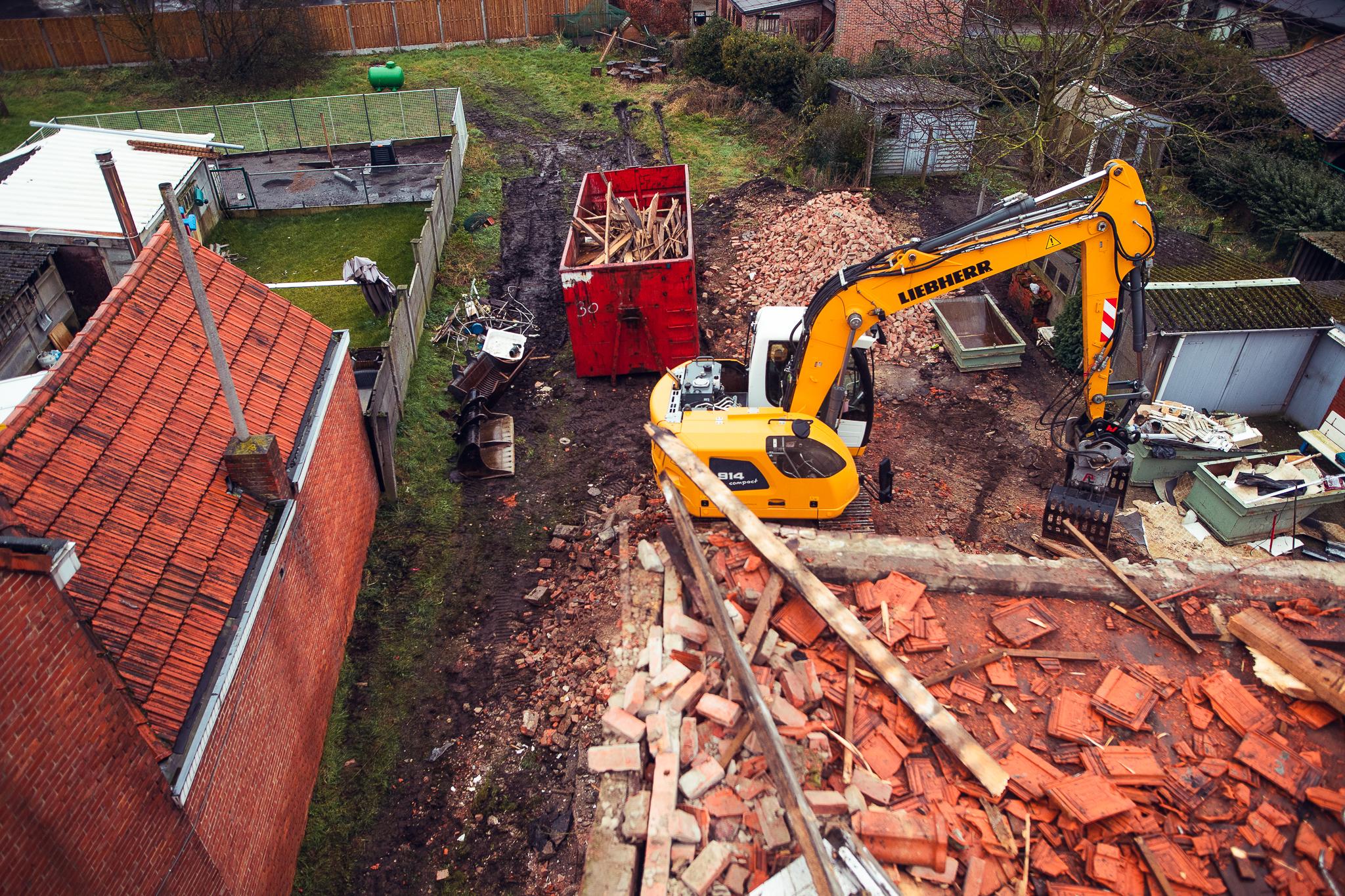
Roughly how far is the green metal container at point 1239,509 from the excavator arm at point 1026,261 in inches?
127

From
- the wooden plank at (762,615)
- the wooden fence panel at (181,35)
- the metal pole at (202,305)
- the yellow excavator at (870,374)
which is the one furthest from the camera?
the wooden fence panel at (181,35)

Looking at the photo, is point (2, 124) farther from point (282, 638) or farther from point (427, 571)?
point (282, 638)

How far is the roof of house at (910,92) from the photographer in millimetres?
22234

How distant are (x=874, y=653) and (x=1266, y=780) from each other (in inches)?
150

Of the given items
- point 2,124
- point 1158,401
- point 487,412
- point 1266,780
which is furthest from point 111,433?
point 2,124

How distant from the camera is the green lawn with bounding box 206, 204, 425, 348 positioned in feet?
60.2

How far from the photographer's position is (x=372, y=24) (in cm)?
3453

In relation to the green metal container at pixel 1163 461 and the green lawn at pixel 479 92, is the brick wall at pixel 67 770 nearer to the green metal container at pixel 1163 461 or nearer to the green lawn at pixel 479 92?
the green metal container at pixel 1163 461

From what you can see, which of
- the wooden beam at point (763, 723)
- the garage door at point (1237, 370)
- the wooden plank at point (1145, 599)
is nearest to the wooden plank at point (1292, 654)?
the wooden plank at point (1145, 599)

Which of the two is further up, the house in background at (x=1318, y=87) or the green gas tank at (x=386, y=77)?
the house in background at (x=1318, y=87)

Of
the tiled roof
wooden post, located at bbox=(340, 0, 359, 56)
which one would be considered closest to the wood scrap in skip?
the tiled roof

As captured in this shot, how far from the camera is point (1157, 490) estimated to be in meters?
13.5

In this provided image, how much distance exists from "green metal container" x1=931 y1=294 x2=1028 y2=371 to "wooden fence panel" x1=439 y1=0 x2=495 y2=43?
90.1 ft

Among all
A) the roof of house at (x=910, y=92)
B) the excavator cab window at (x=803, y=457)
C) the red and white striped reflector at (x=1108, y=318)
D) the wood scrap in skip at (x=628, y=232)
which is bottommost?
the excavator cab window at (x=803, y=457)
